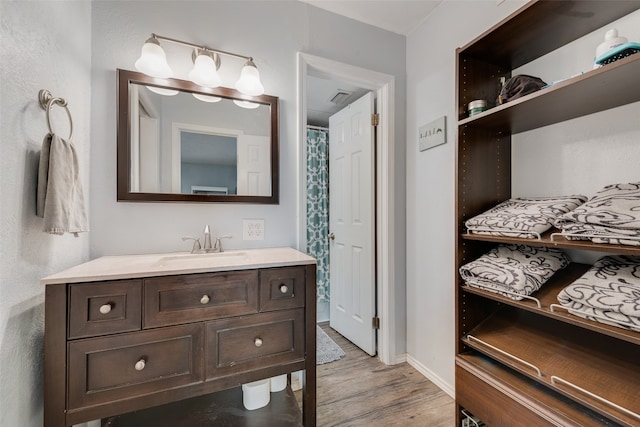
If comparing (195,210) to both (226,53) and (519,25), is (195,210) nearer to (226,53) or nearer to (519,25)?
(226,53)

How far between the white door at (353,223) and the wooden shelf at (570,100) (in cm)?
103

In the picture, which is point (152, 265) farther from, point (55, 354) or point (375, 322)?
point (375, 322)

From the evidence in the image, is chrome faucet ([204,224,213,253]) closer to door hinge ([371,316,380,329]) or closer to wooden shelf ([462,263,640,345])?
wooden shelf ([462,263,640,345])

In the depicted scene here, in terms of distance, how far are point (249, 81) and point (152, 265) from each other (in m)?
1.06

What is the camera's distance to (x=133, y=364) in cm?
98

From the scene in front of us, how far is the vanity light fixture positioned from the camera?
51.4 inches

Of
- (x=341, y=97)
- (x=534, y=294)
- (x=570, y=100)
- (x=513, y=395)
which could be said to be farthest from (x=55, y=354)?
(x=341, y=97)

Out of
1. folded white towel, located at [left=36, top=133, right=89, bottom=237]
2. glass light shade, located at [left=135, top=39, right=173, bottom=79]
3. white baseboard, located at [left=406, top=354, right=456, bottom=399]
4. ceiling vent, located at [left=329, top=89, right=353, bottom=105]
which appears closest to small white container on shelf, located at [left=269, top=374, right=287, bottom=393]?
white baseboard, located at [left=406, top=354, right=456, bottom=399]

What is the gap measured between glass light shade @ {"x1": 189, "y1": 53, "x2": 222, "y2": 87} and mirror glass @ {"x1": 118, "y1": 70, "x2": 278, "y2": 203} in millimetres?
73

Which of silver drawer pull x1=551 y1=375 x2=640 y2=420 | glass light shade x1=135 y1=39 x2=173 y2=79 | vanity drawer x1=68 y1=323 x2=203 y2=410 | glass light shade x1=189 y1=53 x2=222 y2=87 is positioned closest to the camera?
silver drawer pull x1=551 y1=375 x2=640 y2=420

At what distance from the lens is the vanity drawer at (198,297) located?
100cm

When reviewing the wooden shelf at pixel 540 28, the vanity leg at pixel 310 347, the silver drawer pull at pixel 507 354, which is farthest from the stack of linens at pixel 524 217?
the vanity leg at pixel 310 347

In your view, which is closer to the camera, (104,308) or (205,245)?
(104,308)

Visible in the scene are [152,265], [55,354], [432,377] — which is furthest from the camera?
[432,377]
